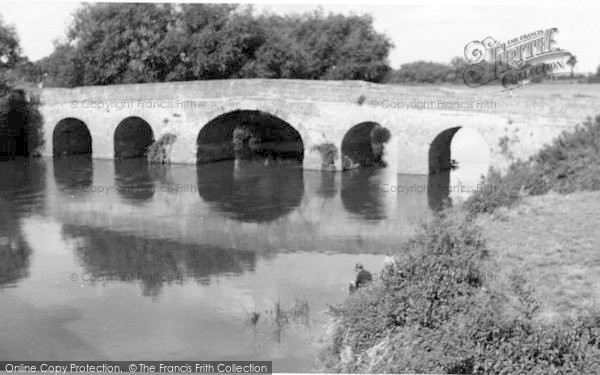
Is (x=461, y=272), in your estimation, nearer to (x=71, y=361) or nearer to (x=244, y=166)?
(x=71, y=361)

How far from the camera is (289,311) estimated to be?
11953 mm

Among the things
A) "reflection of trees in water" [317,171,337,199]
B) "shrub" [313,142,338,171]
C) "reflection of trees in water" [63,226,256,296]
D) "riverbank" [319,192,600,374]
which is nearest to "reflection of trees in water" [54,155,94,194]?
"reflection of trees in water" [63,226,256,296]

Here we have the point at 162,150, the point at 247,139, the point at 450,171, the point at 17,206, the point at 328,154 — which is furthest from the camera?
the point at 247,139

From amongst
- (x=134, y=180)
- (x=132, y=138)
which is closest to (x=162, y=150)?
(x=132, y=138)

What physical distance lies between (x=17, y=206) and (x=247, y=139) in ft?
45.1

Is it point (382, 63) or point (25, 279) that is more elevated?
point (382, 63)

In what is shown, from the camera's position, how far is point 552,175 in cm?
1578

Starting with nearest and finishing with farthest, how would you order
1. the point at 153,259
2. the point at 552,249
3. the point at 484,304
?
the point at 484,304 < the point at 552,249 < the point at 153,259

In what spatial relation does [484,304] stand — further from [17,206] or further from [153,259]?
[17,206]

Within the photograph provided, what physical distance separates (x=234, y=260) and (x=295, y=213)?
5.11 meters

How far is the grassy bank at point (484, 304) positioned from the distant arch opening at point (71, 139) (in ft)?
75.7

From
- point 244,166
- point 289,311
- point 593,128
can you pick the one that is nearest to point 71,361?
point 289,311

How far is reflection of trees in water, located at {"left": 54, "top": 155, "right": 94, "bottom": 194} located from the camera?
80.0 feet

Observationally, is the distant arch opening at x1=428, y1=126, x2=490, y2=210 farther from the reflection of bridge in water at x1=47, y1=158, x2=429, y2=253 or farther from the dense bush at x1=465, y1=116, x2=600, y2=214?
the dense bush at x1=465, y1=116, x2=600, y2=214
